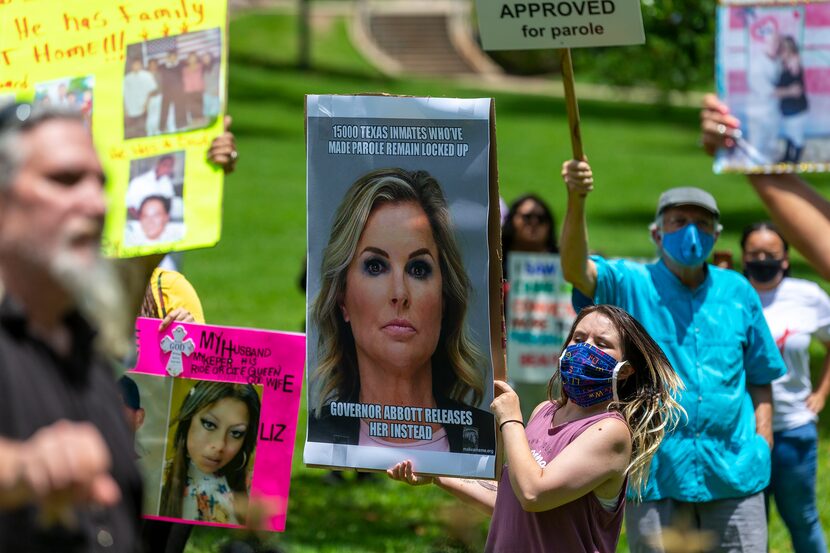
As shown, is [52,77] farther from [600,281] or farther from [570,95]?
[600,281]

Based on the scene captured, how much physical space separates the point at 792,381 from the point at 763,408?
1119 mm

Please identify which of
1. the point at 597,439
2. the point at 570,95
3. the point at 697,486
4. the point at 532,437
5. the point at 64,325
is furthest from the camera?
the point at 697,486

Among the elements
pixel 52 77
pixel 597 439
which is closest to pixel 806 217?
pixel 597 439

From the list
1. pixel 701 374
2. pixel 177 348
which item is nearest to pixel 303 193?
pixel 701 374

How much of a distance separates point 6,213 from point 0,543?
0.54 m

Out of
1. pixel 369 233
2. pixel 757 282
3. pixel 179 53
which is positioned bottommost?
pixel 369 233

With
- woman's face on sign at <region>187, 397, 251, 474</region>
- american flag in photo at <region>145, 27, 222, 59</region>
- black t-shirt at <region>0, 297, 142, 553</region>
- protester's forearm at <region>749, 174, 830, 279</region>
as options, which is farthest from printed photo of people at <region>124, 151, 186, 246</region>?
black t-shirt at <region>0, 297, 142, 553</region>

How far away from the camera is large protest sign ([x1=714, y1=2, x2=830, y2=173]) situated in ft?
15.8

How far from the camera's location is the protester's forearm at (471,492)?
4.23 meters

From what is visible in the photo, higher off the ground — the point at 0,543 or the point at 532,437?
the point at 532,437

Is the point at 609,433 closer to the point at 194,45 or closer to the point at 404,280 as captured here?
the point at 404,280

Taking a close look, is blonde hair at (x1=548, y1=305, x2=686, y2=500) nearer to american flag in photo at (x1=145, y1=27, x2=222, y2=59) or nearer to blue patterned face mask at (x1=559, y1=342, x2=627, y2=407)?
blue patterned face mask at (x1=559, y1=342, x2=627, y2=407)

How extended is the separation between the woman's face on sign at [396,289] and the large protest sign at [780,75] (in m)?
1.34

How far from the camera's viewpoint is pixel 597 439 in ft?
12.4
